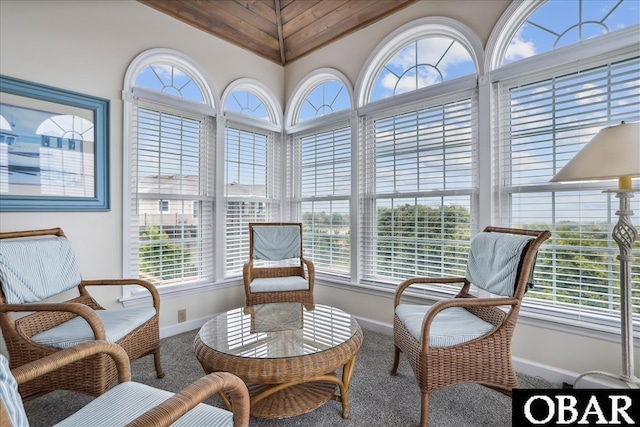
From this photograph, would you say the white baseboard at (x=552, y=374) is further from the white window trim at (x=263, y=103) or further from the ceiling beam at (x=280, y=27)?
the ceiling beam at (x=280, y=27)

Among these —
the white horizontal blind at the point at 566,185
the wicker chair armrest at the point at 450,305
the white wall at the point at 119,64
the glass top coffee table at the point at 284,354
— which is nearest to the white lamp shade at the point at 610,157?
the white horizontal blind at the point at 566,185

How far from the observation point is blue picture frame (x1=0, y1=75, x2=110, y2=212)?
2154 millimetres

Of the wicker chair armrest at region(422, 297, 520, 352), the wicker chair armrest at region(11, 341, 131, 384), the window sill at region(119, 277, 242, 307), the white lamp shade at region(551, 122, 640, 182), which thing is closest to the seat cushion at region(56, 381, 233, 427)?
the wicker chair armrest at region(11, 341, 131, 384)

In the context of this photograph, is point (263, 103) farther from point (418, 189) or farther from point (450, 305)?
point (450, 305)

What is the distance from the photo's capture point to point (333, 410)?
5.89 feet

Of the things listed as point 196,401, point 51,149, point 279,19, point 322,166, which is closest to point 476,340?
point 196,401

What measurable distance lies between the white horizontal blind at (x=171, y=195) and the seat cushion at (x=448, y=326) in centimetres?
217

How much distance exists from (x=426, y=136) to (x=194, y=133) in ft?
7.55

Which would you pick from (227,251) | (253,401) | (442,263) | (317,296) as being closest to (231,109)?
(227,251)

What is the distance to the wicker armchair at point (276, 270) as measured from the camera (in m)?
2.81

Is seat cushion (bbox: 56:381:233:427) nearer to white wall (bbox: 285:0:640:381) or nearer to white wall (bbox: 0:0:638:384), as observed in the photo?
white wall (bbox: 0:0:638:384)

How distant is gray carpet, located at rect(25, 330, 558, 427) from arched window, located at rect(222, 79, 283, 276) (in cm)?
144

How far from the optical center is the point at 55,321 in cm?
188

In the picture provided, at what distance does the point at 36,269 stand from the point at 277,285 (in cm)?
167
